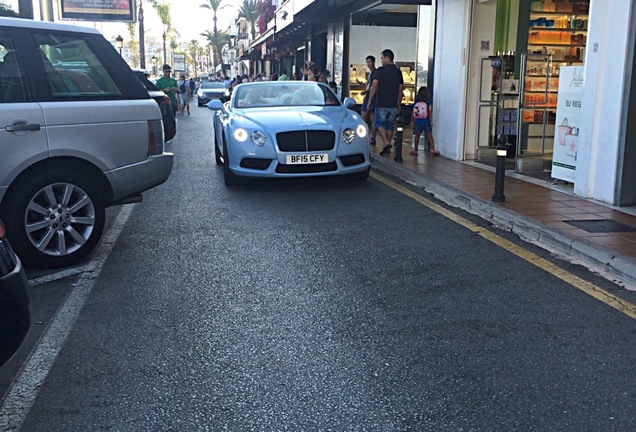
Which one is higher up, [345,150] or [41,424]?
[345,150]

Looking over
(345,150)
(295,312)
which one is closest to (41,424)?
(295,312)

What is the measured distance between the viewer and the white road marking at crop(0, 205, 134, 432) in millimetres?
3174

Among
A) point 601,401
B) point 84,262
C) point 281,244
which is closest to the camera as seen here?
point 601,401

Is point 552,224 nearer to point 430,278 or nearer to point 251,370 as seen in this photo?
point 430,278

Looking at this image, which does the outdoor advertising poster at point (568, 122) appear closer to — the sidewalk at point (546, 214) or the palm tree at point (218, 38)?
the sidewalk at point (546, 214)

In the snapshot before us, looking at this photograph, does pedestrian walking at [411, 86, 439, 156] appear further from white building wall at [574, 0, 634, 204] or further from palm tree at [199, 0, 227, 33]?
palm tree at [199, 0, 227, 33]

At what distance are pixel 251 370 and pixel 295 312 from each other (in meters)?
0.93

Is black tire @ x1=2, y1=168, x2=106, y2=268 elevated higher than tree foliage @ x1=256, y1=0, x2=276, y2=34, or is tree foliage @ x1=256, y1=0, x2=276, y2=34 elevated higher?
tree foliage @ x1=256, y1=0, x2=276, y2=34

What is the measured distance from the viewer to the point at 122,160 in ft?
19.3

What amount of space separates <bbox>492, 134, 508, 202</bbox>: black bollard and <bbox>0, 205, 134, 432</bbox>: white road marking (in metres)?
4.42

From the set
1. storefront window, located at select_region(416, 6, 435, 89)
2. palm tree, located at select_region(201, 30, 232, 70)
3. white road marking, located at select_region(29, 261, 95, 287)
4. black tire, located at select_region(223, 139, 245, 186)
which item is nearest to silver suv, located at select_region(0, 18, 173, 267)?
white road marking, located at select_region(29, 261, 95, 287)

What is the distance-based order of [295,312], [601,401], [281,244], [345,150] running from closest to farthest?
1. [601,401]
2. [295,312]
3. [281,244]
4. [345,150]

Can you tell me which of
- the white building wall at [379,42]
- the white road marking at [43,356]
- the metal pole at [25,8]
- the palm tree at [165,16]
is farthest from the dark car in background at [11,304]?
the palm tree at [165,16]

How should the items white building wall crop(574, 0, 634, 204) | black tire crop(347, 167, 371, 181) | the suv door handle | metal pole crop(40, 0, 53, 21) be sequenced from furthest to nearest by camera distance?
metal pole crop(40, 0, 53, 21), black tire crop(347, 167, 371, 181), white building wall crop(574, 0, 634, 204), the suv door handle
